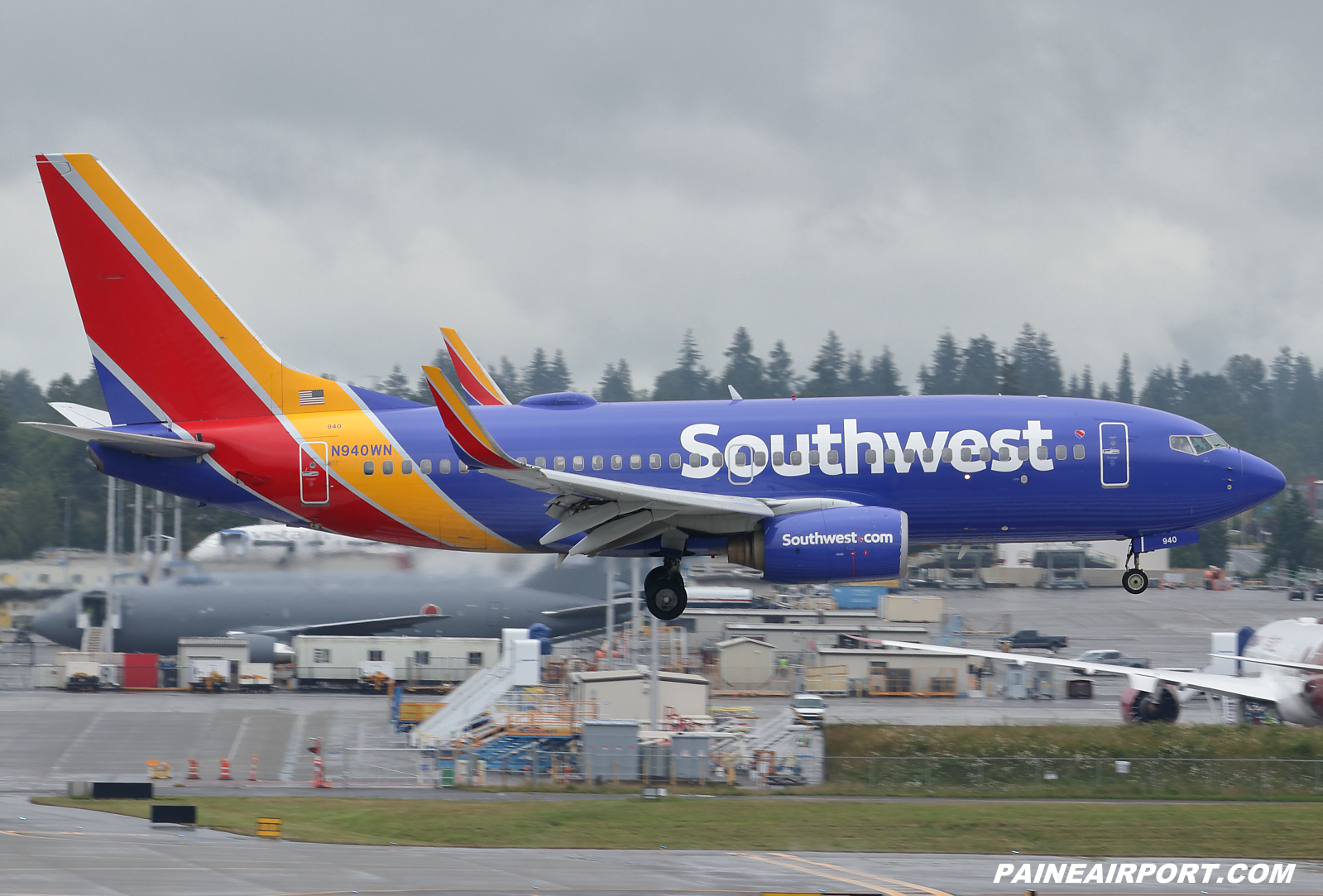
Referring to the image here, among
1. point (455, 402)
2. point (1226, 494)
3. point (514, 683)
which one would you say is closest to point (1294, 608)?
point (514, 683)

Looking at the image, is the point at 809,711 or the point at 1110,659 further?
the point at 1110,659

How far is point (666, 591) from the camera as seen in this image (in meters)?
34.4

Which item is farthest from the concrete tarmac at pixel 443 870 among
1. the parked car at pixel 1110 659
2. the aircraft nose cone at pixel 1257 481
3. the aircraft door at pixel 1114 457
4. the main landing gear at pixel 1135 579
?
the parked car at pixel 1110 659

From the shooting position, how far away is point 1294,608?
335 feet

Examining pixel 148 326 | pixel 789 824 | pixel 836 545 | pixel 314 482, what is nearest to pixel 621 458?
pixel 836 545

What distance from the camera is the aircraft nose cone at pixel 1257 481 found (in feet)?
115

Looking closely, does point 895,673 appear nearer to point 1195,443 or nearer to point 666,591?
point 1195,443

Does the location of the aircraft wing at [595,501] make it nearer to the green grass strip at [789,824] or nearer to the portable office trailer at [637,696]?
the green grass strip at [789,824]

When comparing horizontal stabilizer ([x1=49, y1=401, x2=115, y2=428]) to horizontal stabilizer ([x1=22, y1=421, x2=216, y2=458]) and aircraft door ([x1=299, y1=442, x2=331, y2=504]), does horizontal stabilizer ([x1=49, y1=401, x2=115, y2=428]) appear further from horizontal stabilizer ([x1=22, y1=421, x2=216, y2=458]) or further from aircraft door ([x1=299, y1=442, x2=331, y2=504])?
aircraft door ([x1=299, y1=442, x2=331, y2=504])

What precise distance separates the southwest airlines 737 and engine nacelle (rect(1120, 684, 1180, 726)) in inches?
850

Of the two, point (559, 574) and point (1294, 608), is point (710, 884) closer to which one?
point (559, 574)

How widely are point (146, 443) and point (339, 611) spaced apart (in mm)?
36092

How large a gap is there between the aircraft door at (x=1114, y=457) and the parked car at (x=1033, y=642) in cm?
5479

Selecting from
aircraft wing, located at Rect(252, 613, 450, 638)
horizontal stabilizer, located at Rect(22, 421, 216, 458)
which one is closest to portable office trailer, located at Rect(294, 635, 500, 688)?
aircraft wing, located at Rect(252, 613, 450, 638)
